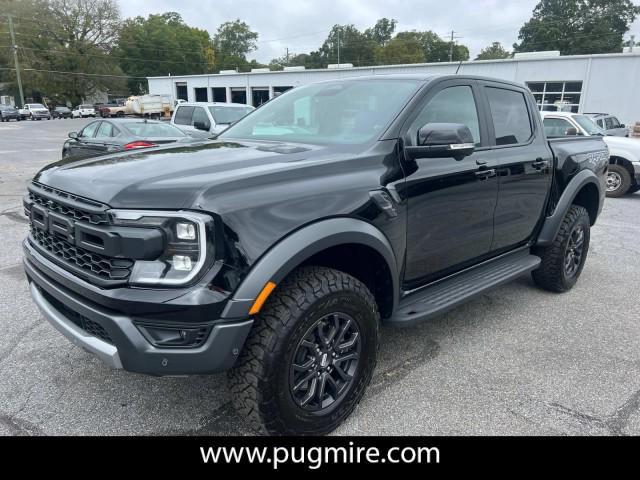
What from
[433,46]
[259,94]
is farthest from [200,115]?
[433,46]

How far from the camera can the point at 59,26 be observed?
208 ft

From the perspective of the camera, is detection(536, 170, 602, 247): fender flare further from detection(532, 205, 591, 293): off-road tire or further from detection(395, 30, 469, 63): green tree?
detection(395, 30, 469, 63): green tree

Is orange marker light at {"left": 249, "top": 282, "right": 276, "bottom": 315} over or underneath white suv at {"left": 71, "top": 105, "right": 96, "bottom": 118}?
over

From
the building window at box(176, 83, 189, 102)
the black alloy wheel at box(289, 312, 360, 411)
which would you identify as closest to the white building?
the black alloy wheel at box(289, 312, 360, 411)

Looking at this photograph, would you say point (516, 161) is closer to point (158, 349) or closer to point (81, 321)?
point (158, 349)

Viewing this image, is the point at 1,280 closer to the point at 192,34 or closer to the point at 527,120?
the point at 527,120

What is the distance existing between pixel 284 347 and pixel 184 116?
12668 mm

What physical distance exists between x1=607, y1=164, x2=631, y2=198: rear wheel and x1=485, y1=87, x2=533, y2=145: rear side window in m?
7.56

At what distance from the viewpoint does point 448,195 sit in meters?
3.15

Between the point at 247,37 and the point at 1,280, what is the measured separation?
4510 inches

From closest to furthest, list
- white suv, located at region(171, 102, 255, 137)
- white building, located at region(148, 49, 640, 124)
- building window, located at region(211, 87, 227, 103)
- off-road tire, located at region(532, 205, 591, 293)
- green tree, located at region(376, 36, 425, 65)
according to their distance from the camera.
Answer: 1. off-road tire, located at region(532, 205, 591, 293)
2. white suv, located at region(171, 102, 255, 137)
3. white building, located at region(148, 49, 640, 124)
4. building window, located at region(211, 87, 227, 103)
5. green tree, located at region(376, 36, 425, 65)

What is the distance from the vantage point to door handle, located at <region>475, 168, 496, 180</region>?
3.40m

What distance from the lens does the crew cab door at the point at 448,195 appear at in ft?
9.75
